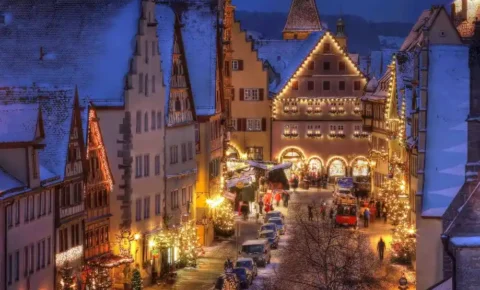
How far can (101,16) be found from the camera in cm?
7294

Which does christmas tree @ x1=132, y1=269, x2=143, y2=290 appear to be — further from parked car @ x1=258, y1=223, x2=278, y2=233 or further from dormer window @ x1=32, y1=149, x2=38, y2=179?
parked car @ x1=258, y1=223, x2=278, y2=233

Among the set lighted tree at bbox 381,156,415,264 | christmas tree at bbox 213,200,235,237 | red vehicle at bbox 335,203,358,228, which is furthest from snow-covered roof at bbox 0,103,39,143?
red vehicle at bbox 335,203,358,228

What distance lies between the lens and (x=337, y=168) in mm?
137500

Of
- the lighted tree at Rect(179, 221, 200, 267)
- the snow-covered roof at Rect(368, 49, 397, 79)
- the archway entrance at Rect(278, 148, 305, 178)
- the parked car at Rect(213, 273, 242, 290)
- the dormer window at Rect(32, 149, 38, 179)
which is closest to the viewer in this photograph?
the dormer window at Rect(32, 149, 38, 179)

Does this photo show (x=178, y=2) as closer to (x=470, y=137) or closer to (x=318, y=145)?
(x=470, y=137)

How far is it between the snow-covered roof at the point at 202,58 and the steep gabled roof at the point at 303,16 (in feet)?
263

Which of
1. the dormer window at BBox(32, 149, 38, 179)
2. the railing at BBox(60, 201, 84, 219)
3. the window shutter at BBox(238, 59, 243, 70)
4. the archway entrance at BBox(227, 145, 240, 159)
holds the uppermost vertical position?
the window shutter at BBox(238, 59, 243, 70)

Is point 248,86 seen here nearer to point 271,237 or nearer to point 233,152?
point 233,152

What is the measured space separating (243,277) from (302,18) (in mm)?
102956

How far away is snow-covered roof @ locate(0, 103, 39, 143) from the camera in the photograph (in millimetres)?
55344

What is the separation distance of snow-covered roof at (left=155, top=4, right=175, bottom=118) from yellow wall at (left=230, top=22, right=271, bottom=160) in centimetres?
5014

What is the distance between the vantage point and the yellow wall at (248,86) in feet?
430

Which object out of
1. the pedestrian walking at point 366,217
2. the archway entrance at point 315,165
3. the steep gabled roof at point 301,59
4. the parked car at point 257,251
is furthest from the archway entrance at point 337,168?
the parked car at point 257,251

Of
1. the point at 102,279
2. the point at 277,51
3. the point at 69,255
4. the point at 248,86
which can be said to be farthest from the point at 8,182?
the point at 277,51
